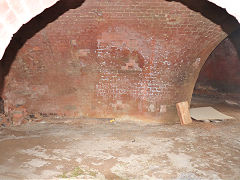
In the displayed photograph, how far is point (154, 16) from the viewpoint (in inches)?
222

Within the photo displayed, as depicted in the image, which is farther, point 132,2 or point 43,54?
point 43,54

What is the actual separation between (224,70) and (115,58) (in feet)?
20.4

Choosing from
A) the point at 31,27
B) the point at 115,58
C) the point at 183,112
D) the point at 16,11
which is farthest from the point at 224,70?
the point at 16,11

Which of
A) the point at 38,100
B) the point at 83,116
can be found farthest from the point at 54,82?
the point at 83,116

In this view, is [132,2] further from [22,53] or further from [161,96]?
[22,53]

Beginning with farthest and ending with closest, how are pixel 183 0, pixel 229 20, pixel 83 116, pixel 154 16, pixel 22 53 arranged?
1. pixel 83 116
2. pixel 22 53
3. pixel 229 20
4. pixel 154 16
5. pixel 183 0

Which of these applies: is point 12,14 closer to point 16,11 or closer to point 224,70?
point 16,11

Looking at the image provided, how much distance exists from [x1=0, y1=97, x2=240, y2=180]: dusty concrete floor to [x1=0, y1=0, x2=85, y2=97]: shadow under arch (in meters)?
1.61

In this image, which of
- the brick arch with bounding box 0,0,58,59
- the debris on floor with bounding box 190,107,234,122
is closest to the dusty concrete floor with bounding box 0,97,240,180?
the debris on floor with bounding box 190,107,234,122

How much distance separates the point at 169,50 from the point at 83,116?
2.79 meters

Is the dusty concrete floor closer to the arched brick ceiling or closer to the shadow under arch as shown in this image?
the shadow under arch

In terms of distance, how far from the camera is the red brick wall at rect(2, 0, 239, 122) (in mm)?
5676

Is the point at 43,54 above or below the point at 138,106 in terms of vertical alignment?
above

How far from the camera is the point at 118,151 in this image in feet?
16.1
